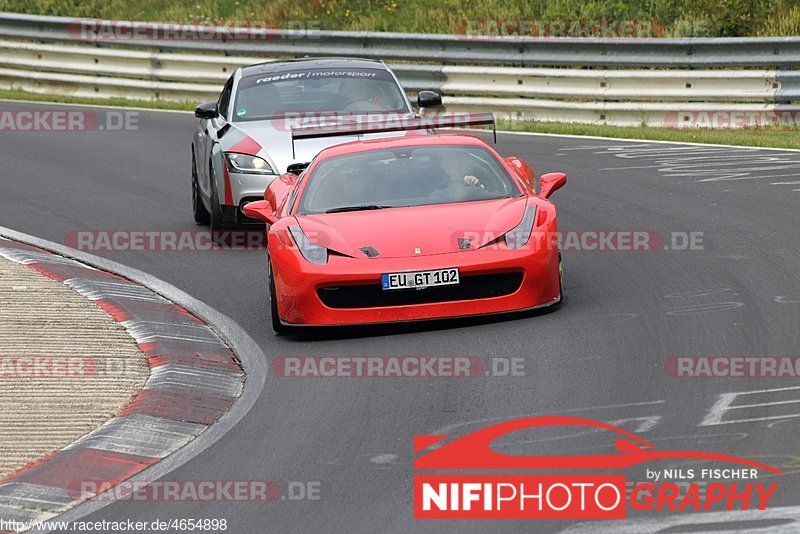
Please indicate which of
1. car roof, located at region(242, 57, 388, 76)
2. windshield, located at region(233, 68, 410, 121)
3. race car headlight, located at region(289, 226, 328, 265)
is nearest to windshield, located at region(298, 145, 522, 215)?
race car headlight, located at region(289, 226, 328, 265)

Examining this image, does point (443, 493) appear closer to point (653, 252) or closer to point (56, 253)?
point (653, 252)

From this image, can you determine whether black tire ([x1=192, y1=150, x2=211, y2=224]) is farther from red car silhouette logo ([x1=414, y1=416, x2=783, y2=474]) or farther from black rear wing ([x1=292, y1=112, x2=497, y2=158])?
red car silhouette logo ([x1=414, y1=416, x2=783, y2=474])

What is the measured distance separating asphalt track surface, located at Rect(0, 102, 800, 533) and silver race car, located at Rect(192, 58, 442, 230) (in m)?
0.59

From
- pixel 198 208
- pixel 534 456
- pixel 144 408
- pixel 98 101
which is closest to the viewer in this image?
pixel 534 456

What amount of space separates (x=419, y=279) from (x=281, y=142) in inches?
162

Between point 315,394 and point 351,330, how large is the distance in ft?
5.20

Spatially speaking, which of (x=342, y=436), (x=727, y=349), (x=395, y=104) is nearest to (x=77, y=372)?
(x=342, y=436)

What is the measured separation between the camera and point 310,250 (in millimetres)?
9430

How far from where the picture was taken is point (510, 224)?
9523 millimetres

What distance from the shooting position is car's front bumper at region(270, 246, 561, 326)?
912 centimetres

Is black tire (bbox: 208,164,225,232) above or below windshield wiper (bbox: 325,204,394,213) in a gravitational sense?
below

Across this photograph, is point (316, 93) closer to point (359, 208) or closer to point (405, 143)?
point (405, 143)

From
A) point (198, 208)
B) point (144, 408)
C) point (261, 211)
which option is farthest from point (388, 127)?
point (144, 408)

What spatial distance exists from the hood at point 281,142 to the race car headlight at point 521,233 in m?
3.06
